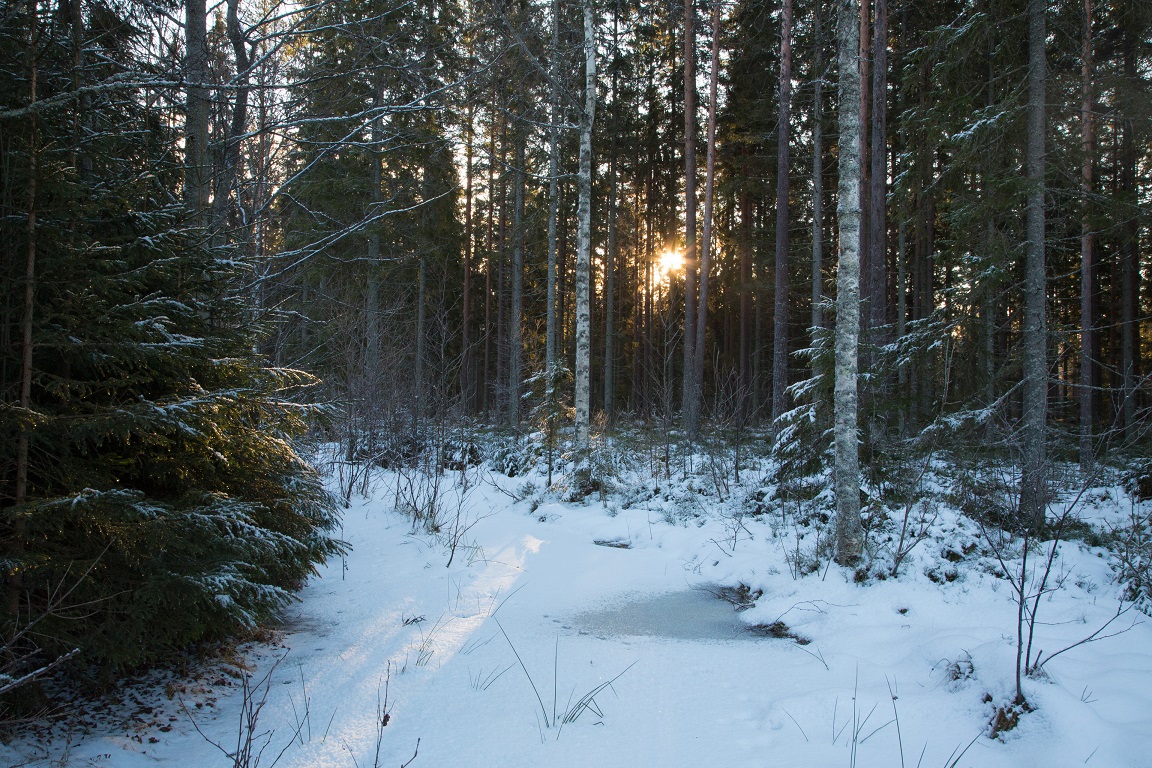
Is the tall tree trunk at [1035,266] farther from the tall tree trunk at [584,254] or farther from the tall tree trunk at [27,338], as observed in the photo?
the tall tree trunk at [27,338]

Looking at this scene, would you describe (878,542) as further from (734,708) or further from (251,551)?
(251,551)

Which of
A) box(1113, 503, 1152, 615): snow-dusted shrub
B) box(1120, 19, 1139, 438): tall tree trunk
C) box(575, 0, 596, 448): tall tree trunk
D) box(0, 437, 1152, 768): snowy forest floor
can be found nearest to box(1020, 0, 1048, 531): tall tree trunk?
box(0, 437, 1152, 768): snowy forest floor

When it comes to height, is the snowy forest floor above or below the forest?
below

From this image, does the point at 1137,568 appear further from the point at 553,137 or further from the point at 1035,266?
the point at 553,137

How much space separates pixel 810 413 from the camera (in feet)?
24.6

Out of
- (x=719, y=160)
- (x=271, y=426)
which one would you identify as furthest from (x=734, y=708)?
(x=719, y=160)

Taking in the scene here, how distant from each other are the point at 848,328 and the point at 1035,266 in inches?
176

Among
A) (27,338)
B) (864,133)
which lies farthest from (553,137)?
(27,338)

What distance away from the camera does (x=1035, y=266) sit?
26.3 feet

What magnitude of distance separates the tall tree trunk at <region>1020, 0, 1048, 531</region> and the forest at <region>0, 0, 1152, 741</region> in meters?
0.04

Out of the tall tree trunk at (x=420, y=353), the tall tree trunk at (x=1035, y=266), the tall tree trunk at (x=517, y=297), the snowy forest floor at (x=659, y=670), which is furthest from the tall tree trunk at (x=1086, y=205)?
the tall tree trunk at (x=517, y=297)

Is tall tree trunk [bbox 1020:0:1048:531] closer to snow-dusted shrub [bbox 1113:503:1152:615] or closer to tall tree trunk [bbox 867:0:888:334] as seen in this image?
snow-dusted shrub [bbox 1113:503:1152:615]

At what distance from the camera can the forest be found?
9.43ft

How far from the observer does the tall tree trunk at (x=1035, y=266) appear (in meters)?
7.76
